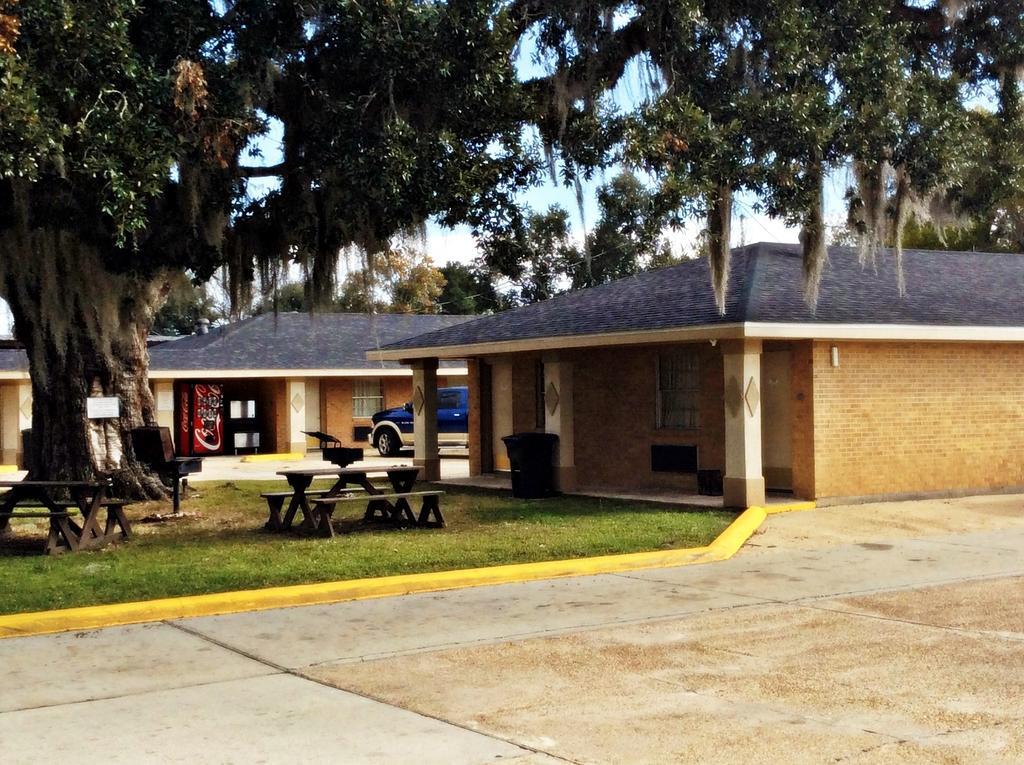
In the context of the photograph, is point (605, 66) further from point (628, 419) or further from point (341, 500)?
point (628, 419)

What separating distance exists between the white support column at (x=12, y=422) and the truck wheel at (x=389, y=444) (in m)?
9.08

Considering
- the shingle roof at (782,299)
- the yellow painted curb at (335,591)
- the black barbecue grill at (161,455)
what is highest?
the shingle roof at (782,299)

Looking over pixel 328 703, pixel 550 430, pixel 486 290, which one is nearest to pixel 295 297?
pixel 486 290

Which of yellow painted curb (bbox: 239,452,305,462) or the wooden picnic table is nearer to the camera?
the wooden picnic table

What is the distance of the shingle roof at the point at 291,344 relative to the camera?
115 ft

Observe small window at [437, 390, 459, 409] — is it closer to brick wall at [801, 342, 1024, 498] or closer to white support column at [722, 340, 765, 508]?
brick wall at [801, 342, 1024, 498]

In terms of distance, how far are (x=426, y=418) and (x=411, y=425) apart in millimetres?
9754

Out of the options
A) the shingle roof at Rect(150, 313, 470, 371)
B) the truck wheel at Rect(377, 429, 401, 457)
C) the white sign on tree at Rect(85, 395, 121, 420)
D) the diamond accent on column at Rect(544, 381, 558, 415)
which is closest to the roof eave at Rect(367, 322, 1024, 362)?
the diamond accent on column at Rect(544, 381, 558, 415)

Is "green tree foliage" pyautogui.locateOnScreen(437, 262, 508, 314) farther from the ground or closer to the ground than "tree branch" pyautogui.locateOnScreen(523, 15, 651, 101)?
farther from the ground

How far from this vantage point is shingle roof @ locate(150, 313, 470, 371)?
34.9 metres

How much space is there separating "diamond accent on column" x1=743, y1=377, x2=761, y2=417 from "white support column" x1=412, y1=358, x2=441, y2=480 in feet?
27.2

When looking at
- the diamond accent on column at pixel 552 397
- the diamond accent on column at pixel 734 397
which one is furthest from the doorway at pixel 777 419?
the diamond accent on column at pixel 552 397

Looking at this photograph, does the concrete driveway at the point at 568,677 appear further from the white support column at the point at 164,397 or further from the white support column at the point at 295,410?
the white support column at the point at 164,397

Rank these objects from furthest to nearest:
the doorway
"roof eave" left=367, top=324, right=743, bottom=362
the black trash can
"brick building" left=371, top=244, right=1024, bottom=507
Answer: the black trash can, the doorway, "brick building" left=371, top=244, right=1024, bottom=507, "roof eave" left=367, top=324, right=743, bottom=362
